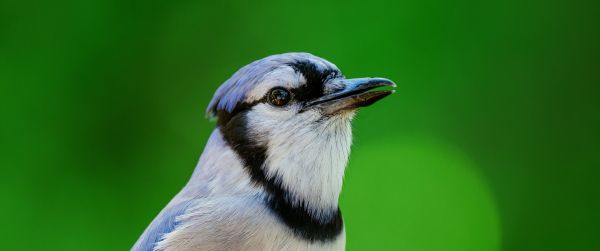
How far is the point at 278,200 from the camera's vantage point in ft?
7.07

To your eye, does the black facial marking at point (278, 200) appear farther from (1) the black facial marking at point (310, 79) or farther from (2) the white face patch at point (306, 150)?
(1) the black facial marking at point (310, 79)

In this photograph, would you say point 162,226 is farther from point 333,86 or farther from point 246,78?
point 333,86

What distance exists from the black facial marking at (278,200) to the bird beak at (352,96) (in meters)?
0.21

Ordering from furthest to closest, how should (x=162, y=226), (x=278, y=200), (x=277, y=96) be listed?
(x=162, y=226), (x=277, y=96), (x=278, y=200)

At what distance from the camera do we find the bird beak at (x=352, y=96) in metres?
2.12

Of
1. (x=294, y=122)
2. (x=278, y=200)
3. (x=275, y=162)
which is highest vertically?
(x=294, y=122)

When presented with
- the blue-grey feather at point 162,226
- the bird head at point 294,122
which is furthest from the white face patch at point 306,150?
the blue-grey feather at point 162,226

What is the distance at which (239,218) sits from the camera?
6.99ft

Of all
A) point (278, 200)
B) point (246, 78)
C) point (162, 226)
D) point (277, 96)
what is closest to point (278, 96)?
point (277, 96)

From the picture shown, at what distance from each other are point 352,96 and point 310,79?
0.53 ft

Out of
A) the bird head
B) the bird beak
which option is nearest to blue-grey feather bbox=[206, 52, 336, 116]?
the bird head

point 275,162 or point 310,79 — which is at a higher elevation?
point 310,79

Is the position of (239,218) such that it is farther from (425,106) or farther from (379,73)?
(425,106)

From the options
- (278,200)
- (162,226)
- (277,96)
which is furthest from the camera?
(162,226)
